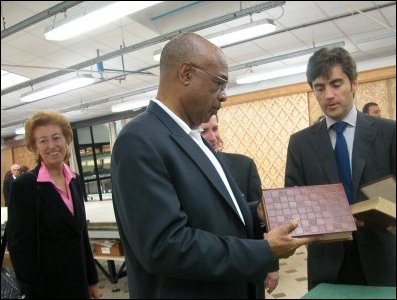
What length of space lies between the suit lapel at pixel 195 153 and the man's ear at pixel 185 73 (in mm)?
93

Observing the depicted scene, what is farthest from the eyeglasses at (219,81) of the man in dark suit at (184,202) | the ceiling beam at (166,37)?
the ceiling beam at (166,37)

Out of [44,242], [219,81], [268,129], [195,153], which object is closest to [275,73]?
[268,129]

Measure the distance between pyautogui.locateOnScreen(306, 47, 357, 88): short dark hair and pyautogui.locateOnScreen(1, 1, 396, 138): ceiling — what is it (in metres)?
3.27

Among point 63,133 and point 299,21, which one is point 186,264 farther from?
point 299,21

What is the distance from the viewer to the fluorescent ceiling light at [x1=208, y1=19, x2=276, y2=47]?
4297 mm

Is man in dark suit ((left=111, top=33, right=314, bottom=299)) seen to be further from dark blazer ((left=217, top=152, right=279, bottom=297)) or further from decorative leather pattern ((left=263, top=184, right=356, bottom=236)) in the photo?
dark blazer ((left=217, top=152, right=279, bottom=297))

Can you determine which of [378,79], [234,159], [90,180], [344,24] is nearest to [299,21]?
[344,24]

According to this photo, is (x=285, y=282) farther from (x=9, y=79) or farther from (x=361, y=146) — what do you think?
(x=9, y=79)

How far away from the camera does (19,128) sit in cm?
1134

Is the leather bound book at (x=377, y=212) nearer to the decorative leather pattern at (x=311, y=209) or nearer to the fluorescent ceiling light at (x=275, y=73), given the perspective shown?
the decorative leather pattern at (x=311, y=209)

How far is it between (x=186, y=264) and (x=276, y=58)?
6328 mm

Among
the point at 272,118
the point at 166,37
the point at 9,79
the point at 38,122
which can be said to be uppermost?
the point at 9,79

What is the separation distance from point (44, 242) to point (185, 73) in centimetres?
102

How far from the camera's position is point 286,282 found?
3.17m
